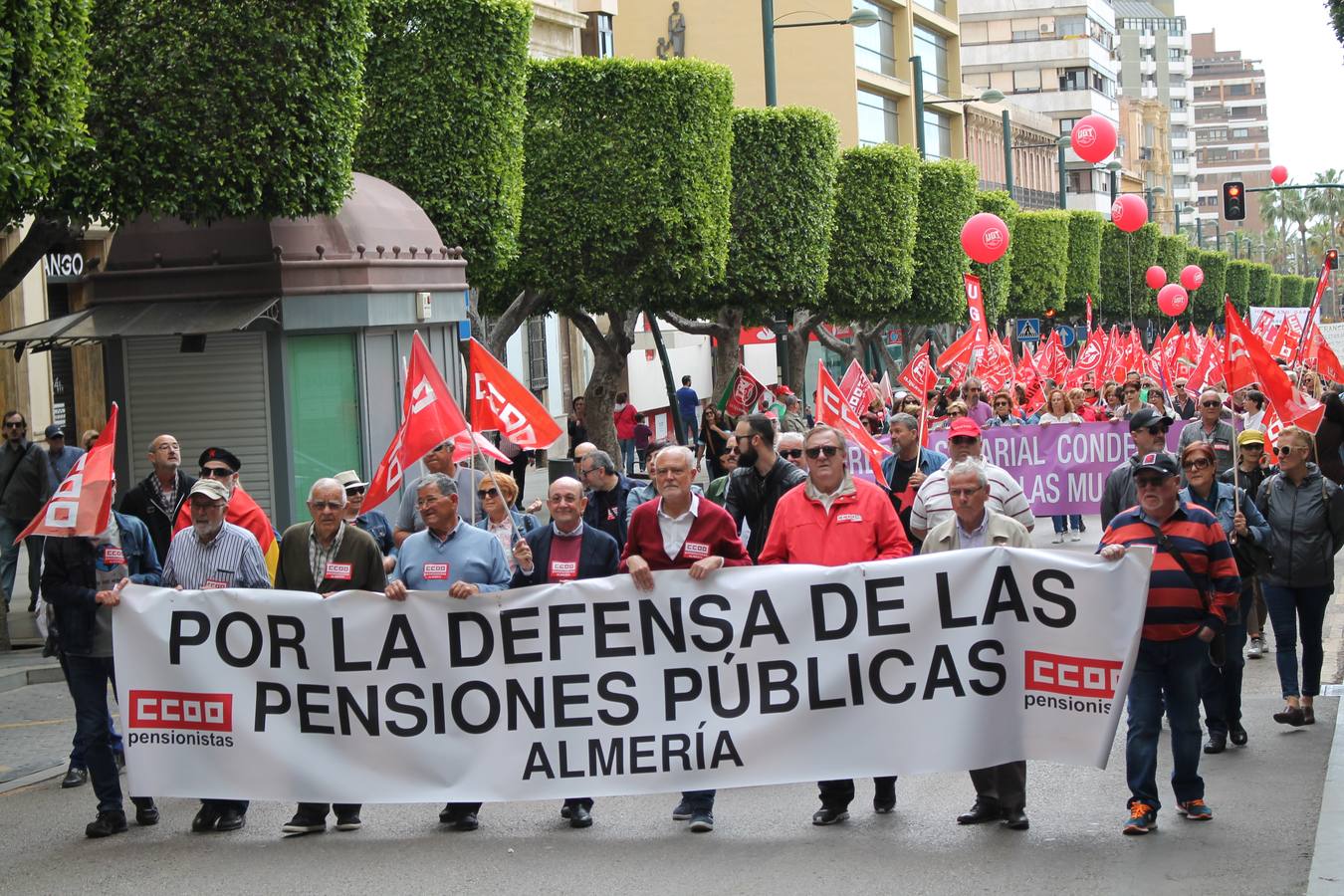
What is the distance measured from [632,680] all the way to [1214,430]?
293 inches

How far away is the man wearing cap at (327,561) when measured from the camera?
8445 mm

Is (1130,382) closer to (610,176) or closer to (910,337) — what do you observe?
(610,176)

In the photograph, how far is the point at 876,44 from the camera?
2420 inches

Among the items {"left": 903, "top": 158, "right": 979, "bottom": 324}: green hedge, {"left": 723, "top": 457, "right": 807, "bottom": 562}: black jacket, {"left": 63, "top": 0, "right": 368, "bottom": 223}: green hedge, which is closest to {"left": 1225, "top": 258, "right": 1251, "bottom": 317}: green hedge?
{"left": 903, "top": 158, "right": 979, "bottom": 324}: green hedge

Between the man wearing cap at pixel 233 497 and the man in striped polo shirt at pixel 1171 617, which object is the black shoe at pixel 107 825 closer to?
the man wearing cap at pixel 233 497

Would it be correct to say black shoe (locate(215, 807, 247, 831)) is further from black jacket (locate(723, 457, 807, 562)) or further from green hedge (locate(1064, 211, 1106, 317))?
green hedge (locate(1064, 211, 1106, 317))

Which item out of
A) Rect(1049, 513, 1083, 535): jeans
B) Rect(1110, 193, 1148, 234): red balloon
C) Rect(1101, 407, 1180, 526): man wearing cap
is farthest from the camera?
Rect(1110, 193, 1148, 234): red balloon

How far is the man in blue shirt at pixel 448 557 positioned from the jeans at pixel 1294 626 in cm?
436

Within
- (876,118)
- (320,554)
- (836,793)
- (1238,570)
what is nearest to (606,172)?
(1238,570)

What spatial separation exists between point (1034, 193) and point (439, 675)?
83298 mm

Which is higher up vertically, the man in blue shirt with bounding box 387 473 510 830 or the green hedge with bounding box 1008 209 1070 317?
the green hedge with bounding box 1008 209 1070 317

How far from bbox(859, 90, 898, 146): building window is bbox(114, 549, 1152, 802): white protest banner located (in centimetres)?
5136

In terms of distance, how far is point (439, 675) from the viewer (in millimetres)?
8273

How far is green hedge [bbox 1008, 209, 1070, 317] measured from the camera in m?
58.1
